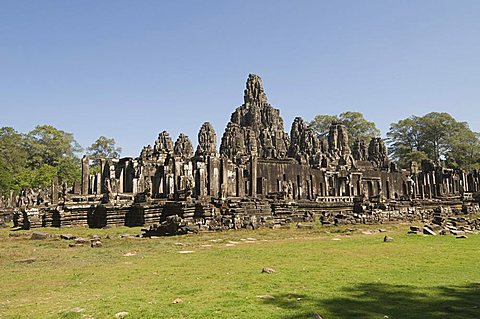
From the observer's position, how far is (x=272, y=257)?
1112 cm

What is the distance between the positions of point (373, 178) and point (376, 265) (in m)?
47.6

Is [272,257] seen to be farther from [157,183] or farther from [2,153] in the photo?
[2,153]

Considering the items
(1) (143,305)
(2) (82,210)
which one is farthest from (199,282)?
(2) (82,210)

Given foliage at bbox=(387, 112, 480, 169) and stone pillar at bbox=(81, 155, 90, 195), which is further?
foliage at bbox=(387, 112, 480, 169)

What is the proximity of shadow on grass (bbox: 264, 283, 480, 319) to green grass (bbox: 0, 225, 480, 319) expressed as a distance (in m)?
0.01

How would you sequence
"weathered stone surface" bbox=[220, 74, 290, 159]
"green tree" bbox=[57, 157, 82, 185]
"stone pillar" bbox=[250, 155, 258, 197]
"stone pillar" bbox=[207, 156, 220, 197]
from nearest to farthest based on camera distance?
1. "stone pillar" bbox=[207, 156, 220, 197]
2. "stone pillar" bbox=[250, 155, 258, 197]
3. "green tree" bbox=[57, 157, 82, 185]
4. "weathered stone surface" bbox=[220, 74, 290, 159]

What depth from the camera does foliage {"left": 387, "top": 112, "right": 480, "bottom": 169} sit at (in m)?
79.9

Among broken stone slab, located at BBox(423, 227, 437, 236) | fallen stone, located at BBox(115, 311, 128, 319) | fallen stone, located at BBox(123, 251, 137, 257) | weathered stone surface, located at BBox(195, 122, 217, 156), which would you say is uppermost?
weathered stone surface, located at BBox(195, 122, 217, 156)

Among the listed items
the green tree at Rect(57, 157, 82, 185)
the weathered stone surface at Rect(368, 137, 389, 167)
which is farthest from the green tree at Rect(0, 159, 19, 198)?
the weathered stone surface at Rect(368, 137, 389, 167)

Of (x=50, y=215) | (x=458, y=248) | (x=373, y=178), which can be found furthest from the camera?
(x=373, y=178)

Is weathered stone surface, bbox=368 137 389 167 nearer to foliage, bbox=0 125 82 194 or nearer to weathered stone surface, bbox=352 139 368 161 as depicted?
weathered stone surface, bbox=352 139 368 161

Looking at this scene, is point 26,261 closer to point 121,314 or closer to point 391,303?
point 121,314

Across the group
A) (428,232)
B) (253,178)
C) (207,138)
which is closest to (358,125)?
(207,138)

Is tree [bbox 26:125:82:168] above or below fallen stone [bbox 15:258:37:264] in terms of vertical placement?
above
